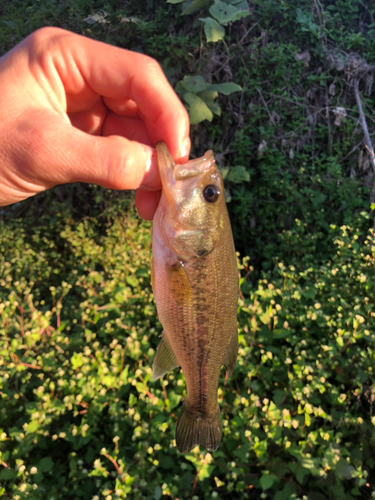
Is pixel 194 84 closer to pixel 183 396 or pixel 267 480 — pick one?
pixel 183 396

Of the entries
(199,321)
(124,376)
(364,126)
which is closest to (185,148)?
(199,321)

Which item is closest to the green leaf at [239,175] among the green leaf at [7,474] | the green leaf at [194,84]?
the green leaf at [194,84]

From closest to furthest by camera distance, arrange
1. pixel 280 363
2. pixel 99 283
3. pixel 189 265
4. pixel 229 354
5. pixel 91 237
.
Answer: pixel 189 265, pixel 229 354, pixel 280 363, pixel 99 283, pixel 91 237

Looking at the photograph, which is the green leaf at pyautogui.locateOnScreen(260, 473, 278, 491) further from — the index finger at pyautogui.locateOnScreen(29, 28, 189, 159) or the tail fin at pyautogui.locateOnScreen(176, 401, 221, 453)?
the index finger at pyautogui.locateOnScreen(29, 28, 189, 159)

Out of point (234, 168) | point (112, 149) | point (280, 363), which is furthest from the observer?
point (234, 168)

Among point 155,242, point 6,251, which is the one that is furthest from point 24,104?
point 6,251

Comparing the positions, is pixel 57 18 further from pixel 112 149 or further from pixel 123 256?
pixel 112 149

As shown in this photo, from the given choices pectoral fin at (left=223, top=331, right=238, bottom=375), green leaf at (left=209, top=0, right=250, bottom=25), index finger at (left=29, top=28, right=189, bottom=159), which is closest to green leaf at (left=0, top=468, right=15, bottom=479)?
pectoral fin at (left=223, top=331, right=238, bottom=375)
